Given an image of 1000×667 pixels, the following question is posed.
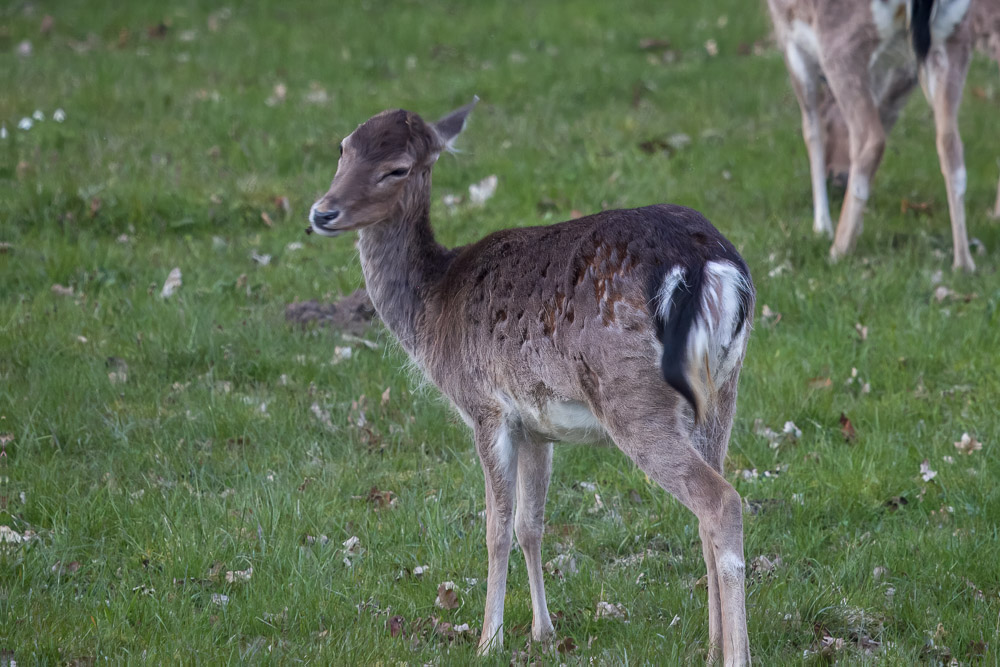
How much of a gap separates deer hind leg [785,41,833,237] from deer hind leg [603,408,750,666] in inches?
214

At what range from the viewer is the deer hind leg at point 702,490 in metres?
3.56

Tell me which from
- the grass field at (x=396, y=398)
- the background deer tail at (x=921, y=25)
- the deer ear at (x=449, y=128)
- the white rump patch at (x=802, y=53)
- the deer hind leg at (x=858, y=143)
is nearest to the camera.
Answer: the grass field at (x=396, y=398)

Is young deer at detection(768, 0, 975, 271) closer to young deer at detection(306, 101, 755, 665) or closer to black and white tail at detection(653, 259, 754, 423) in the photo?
young deer at detection(306, 101, 755, 665)

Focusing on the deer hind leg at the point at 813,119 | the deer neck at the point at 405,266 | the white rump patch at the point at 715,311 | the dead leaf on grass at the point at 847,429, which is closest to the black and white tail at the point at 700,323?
the white rump patch at the point at 715,311

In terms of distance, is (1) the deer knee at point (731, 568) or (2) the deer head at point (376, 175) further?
(2) the deer head at point (376, 175)

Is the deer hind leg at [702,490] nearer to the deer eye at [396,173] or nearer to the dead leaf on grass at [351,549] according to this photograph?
the deer eye at [396,173]

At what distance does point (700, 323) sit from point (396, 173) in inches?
57.8

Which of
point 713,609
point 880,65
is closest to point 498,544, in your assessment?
point 713,609

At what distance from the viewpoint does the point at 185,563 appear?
463 centimetres

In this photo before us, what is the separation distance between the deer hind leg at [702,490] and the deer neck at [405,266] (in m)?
1.18

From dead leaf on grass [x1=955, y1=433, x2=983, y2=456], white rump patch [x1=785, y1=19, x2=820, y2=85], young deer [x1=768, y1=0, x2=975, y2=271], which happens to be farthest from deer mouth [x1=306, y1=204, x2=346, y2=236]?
white rump patch [x1=785, y1=19, x2=820, y2=85]

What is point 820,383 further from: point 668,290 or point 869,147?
point 668,290

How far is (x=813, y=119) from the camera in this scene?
29.7 feet

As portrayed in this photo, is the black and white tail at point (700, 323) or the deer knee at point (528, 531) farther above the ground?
the black and white tail at point (700, 323)
